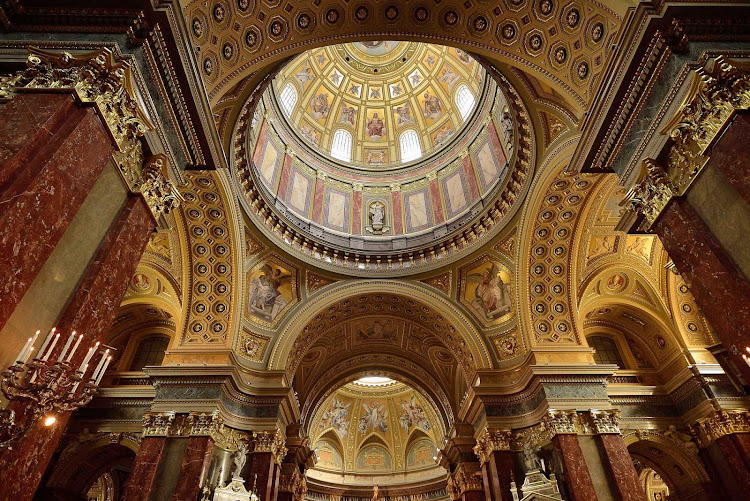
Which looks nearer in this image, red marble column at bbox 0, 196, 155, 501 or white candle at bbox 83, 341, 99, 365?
red marble column at bbox 0, 196, 155, 501

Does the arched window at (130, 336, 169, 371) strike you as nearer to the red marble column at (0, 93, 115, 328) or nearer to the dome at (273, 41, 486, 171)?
the dome at (273, 41, 486, 171)

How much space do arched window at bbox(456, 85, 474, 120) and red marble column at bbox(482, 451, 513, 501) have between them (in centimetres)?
1285

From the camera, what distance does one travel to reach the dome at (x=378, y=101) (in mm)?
18703

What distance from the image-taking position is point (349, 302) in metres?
16.5

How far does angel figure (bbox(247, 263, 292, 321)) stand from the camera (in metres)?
14.7

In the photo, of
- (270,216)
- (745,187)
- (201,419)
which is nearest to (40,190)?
(745,187)

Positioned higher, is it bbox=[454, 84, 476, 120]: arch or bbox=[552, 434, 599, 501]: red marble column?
bbox=[454, 84, 476, 120]: arch

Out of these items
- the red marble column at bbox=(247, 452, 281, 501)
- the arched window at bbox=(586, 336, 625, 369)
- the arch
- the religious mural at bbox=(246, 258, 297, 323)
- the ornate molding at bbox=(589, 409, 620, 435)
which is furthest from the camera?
the arch

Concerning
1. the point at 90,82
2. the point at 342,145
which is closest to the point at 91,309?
the point at 90,82

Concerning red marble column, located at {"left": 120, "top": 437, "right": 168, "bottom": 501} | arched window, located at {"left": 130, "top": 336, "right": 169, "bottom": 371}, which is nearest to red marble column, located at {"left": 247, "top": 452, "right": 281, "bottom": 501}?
red marble column, located at {"left": 120, "top": 437, "right": 168, "bottom": 501}

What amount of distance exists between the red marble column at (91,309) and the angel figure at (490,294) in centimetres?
1181

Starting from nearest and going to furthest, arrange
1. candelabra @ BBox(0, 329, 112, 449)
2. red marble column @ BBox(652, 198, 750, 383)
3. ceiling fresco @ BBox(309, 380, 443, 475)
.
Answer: candelabra @ BBox(0, 329, 112, 449) < red marble column @ BBox(652, 198, 750, 383) < ceiling fresco @ BBox(309, 380, 443, 475)

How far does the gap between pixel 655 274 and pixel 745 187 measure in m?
11.6

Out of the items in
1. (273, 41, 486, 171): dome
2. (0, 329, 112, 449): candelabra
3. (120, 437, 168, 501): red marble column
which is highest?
(273, 41, 486, 171): dome
